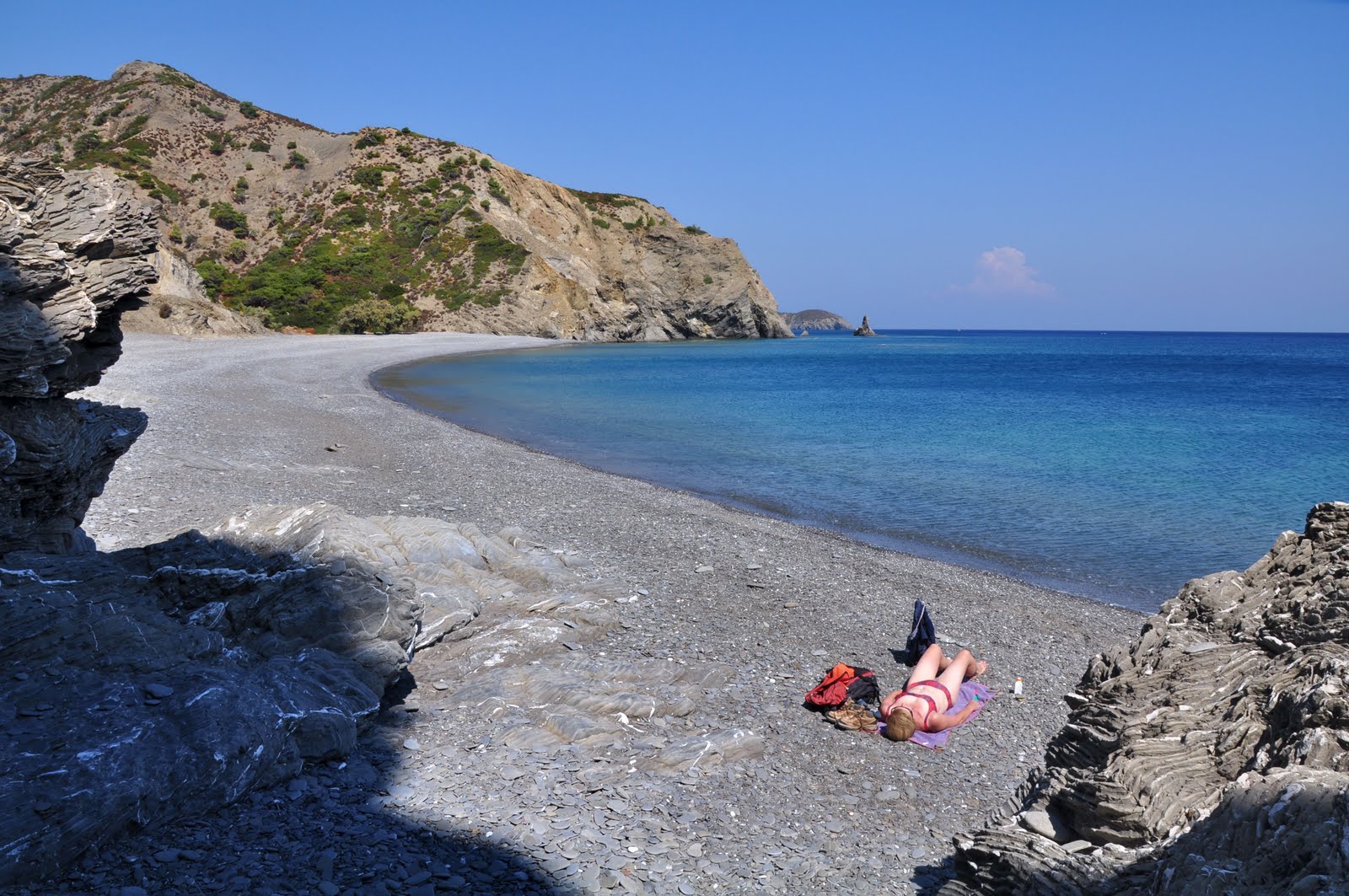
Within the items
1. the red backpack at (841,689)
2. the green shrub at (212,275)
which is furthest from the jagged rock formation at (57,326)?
the green shrub at (212,275)

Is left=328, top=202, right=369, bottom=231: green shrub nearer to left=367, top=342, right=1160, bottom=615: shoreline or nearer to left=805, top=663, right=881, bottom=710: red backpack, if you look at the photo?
left=367, top=342, right=1160, bottom=615: shoreline

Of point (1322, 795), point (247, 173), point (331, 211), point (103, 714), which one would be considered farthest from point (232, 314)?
point (1322, 795)

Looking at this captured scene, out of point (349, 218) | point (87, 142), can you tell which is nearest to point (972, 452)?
point (349, 218)

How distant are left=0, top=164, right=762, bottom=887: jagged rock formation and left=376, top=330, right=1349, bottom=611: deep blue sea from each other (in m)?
7.13

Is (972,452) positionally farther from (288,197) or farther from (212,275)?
(288,197)

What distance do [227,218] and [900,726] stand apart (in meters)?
69.8

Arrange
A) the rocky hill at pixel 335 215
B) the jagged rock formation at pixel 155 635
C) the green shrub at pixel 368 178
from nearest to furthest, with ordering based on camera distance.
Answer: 1. the jagged rock formation at pixel 155 635
2. the rocky hill at pixel 335 215
3. the green shrub at pixel 368 178

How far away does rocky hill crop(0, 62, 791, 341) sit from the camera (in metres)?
59.2

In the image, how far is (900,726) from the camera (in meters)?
5.89

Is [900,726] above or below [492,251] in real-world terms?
below

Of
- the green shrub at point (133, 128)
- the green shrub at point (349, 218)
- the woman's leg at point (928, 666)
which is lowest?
the woman's leg at point (928, 666)

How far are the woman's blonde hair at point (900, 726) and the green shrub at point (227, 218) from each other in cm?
6911

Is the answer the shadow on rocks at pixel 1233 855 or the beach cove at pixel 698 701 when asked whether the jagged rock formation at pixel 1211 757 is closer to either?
the shadow on rocks at pixel 1233 855

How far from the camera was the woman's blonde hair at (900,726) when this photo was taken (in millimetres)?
5895
